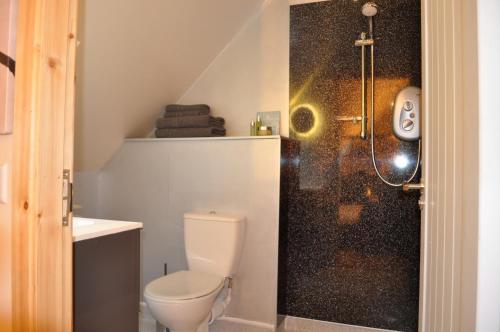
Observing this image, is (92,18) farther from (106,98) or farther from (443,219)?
(443,219)

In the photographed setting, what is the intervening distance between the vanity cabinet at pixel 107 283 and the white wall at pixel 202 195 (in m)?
1.17

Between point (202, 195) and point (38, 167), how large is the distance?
178 cm

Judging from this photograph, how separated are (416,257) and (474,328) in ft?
5.20

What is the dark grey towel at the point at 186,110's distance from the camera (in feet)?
8.48

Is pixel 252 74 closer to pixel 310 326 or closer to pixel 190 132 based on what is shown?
pixel 190 132

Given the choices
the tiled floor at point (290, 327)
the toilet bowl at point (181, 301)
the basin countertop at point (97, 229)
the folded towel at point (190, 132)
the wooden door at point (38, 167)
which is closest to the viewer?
the wooden door at point (38, 167)

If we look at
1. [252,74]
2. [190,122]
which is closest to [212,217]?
[190,122]

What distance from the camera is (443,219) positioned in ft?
3.46

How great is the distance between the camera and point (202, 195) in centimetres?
251

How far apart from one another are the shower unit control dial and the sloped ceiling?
4.27 ft

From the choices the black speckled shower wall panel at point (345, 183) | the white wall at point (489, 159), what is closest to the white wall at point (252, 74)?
the black speckled shower wall panel at point (345, 183)

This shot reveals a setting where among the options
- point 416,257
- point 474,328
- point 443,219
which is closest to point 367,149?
point 416,257

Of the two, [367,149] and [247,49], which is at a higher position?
[247,49]

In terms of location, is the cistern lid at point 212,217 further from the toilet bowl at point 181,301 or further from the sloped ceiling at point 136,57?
the sloped ceiling at point 136,57
